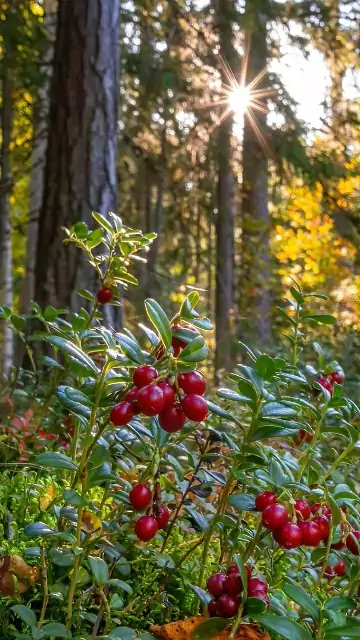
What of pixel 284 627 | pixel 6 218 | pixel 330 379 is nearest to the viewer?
pixel 284 627

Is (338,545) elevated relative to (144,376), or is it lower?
lower

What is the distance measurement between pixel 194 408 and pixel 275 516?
0.27 meters

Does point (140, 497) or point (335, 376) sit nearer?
point (140, 497)

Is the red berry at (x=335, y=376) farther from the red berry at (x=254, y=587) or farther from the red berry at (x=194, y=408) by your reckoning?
the red berry at (x=194, y=408)

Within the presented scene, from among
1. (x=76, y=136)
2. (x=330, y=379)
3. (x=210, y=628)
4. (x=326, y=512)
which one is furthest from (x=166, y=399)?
(x=76, y=136)

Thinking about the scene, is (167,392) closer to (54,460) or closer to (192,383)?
(192,383)

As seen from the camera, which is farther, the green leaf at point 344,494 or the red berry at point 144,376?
the green leaf at point 344,494

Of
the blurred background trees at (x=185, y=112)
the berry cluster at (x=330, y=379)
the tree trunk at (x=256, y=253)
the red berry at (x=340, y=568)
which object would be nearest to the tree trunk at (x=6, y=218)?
the blurred background trees at (x=185, y=112)

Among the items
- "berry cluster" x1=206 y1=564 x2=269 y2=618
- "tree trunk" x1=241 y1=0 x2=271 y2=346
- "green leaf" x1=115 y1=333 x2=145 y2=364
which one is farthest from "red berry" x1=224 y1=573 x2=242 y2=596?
"tree trunk" x1=241 y1=0 x2=271 y2=346

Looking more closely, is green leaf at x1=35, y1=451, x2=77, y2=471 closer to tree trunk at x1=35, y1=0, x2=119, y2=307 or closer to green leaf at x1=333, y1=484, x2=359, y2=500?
green leaf at x1=333, y1=484, x2=359, y2=500

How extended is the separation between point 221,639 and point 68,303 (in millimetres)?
3035

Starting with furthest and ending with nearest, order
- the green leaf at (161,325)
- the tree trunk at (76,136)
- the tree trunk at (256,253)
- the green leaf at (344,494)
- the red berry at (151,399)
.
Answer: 1. the tree trunk at (256,253)
2. the tree trunk at (76,136)
3. the green leaf at (344,494)
4. the green leaf at (161,325)
5. the red berry at (151,399)

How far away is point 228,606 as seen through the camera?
116 cm

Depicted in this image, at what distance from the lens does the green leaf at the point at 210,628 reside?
1.14 metres
